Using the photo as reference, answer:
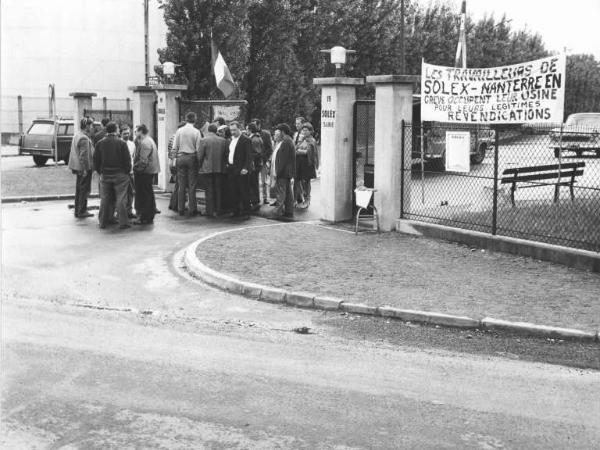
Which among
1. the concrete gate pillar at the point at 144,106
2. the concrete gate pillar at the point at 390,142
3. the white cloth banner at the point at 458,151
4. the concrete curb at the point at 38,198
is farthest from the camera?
the concrete gate pillar at the point at 144,106

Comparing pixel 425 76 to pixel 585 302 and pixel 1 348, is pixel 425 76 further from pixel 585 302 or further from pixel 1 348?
pixel 1 348

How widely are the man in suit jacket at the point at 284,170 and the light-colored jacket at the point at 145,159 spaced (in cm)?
236

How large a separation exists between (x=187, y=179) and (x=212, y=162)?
895 millimetres

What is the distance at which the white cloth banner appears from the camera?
43.6 feet

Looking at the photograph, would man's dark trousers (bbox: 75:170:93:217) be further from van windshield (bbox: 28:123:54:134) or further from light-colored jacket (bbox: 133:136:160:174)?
van windshield (bbox: 28:123:54:134)

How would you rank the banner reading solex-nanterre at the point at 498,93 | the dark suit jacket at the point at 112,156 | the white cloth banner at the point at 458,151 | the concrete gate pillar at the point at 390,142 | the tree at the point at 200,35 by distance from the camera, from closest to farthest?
1. the banner reading solex-nanterre at the point at 498,93
2. the white cloth banner at the point at 458,151
3. the concrete gate pillar at the point at 390,142
4. the dark suit jacket at the point at 112,156
5. the tree at the point at 200,35

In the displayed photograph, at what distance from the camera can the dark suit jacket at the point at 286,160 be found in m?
16.5

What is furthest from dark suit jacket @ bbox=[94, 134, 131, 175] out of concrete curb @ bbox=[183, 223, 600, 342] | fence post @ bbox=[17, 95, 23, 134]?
fence post @ bbox=[17, 95, 23, 134]

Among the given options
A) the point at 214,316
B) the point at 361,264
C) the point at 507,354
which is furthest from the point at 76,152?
the point at 507,354

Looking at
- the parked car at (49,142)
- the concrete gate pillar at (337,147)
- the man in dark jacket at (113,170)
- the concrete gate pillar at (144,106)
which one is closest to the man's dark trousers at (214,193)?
the man in dark jacket at (113,170)

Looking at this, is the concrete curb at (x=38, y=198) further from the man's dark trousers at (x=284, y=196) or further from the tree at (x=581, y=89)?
the tree at (x=581, y=89)

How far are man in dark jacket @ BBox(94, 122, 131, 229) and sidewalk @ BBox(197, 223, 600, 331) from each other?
2.32 m

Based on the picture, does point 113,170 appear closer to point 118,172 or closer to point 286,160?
point 118,172

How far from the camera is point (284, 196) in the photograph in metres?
17.0
